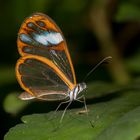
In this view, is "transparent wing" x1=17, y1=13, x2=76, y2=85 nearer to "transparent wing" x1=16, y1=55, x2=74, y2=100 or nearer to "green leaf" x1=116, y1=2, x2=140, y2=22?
"transparent wing" x1=16, y1=55, x2=74, y2=100

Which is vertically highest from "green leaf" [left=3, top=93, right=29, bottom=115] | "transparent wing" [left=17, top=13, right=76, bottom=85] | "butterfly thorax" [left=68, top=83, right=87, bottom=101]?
"transparent wing" [left=17, top=13, right=76, bottom=85]

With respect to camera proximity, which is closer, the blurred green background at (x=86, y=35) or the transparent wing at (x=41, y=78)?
the transparent wing at (x=41, y=78)

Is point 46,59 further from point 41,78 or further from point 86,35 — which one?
point 86,35

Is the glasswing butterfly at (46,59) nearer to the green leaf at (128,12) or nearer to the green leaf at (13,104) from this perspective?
the green leaf at (13,104)

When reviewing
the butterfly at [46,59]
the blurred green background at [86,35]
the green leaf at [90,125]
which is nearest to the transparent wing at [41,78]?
the butterfly at [46,59]

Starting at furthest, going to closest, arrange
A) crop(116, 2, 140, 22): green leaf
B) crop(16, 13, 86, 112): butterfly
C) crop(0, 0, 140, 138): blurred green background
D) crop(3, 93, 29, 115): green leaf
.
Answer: crop(0, 0, 140, 138): blurred green background, crop(116, 2, 140, 22): green leaf, crop(3, 93, 29, 115): green leaf, crop(16, 13, 86, 112): butterfly

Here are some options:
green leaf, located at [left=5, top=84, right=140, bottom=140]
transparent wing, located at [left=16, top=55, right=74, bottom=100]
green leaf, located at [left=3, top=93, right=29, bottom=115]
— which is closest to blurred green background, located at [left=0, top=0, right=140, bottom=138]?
green leaf, located at [left=3, top=93, right=29, bottom=115]

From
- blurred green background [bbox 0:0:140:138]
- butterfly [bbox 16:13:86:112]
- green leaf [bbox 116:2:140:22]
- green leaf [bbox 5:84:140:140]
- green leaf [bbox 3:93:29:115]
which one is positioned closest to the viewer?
green leaf [bbox 5:84:140:140]

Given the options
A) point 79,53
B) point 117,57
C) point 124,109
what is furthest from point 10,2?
point 124,109

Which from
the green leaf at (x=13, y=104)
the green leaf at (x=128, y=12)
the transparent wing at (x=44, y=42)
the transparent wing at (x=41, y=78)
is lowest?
the green leaf at (x=13, y=104)
